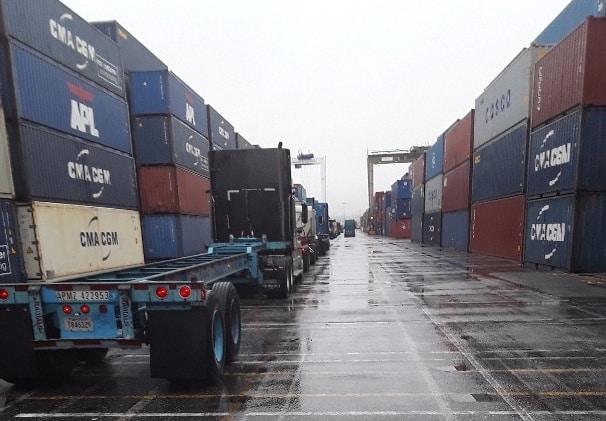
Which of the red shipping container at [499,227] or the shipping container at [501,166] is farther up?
the shipping container at [501,166]

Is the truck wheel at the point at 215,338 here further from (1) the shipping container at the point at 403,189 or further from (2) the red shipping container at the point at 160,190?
(1) the shipping container at the point at 403,189

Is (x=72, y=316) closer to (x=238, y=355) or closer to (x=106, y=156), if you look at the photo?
(x=238, y=355)

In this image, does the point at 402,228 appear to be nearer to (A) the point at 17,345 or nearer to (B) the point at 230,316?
(B) the point at 230,316

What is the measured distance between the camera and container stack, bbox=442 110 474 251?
26609 millimetres

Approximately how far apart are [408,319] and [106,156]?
1070 cm

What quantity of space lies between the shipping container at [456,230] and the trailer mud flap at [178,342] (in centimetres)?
2556

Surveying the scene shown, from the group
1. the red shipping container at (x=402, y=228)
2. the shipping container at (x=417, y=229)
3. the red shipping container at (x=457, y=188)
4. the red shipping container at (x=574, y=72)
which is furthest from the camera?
the red shipping container at (x=402, y=228)

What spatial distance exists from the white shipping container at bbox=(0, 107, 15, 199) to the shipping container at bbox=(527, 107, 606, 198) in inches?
693

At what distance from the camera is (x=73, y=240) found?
10.1 metres

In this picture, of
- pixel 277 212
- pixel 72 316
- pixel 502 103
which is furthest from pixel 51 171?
pixel 502 103

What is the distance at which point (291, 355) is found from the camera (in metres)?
6.12

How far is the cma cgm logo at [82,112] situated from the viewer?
1119 cm

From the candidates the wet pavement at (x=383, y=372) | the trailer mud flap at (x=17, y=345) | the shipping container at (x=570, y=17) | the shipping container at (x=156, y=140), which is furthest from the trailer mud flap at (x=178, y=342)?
the shipping container at (x=570, y=17)

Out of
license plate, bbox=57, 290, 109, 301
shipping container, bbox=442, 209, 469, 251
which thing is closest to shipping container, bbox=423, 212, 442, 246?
shipping container, bbox=442, 209, 469, 251
